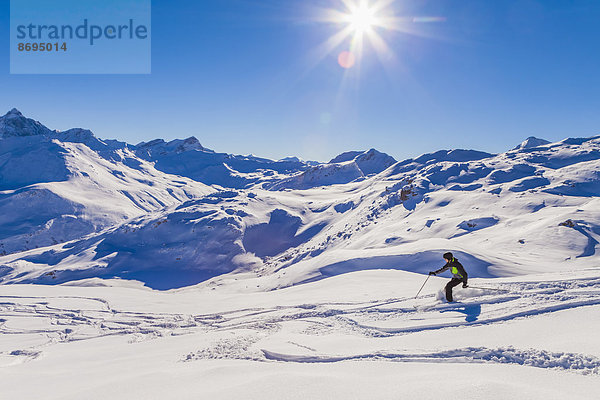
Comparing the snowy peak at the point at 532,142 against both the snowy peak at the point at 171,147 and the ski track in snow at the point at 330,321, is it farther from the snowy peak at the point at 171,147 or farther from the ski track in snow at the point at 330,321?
the snowy peak at the point at 171,147

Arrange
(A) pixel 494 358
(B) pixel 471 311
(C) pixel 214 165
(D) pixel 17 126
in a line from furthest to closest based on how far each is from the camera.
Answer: (C) pixel 214 165
(D) pixel 17 126
(B) pixel 471 311
(A) pixel 494 358

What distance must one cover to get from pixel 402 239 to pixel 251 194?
3056 cm

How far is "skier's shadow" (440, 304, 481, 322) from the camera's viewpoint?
246 inches

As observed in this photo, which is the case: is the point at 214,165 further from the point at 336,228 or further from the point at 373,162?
the point at 336,228

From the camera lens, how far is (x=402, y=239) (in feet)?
76.2

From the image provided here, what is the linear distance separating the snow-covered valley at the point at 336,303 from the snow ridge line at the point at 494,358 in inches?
0.9

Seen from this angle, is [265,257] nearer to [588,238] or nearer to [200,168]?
[588,238]

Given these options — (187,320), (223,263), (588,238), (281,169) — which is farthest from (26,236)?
(281,169)

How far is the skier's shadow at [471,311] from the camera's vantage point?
625cm

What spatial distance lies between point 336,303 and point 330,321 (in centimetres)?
137

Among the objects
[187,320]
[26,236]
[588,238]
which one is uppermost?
[26,236]

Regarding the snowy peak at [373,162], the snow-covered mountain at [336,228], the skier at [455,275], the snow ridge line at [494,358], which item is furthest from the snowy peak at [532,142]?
the snow ridge line at [494,358]

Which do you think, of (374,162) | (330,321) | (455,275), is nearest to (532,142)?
(374,162)

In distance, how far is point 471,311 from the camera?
6.64m
